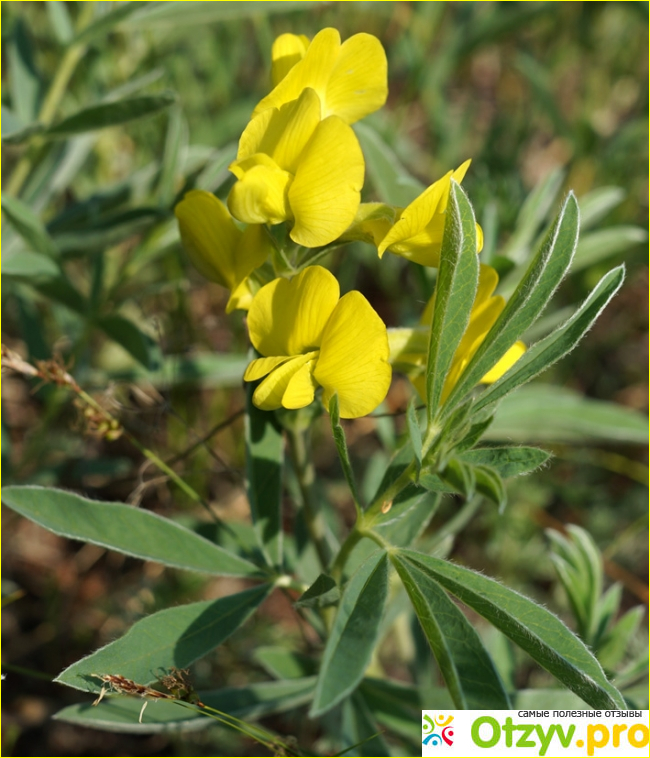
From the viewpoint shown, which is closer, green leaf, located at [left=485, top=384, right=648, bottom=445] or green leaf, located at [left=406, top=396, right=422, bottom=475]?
green leaf, located at [left=406, top=396, right=422, bottom=475]

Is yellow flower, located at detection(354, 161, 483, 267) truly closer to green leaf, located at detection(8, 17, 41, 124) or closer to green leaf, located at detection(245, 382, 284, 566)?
green leaf, located at detection(245, 382, 284, 566)

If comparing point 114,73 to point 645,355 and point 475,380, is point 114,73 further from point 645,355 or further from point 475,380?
point 645,355

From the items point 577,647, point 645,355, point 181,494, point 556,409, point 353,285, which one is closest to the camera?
point 577,647

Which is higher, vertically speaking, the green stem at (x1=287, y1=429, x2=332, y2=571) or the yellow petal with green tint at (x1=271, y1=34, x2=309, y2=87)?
the yellow petal with green tint at (x1=271, y1=34, x2=309, y2=87)

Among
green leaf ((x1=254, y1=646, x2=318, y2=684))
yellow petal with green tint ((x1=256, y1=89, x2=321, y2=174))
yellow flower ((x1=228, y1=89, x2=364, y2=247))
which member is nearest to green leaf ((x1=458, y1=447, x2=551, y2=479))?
yellow flower ((x1=228, y1=89, x2=364, y2=247))

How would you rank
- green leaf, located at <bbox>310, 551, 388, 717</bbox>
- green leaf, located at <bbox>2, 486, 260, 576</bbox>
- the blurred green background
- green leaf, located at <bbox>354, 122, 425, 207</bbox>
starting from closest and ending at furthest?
green leaf, located at <bbox>310, 551, 388, 717</bbox> → green leaf, located at <bbox>2, 486, 260, 576</bbox> → green leaf, located at <bbox>354, 122, 425, 207</bbox> → the blurred green background

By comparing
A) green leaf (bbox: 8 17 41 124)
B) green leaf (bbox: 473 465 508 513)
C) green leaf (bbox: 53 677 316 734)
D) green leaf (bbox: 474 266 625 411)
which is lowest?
green leaf (bbox: 53 677 316 734)

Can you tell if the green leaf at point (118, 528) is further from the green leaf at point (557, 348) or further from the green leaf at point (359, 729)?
the green leaf at point (557, 348)

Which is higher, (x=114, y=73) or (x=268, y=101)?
(x=114, y=73)

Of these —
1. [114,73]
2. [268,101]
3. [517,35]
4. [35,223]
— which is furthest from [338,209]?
[517,35]
